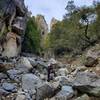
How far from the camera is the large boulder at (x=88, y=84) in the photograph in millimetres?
14403

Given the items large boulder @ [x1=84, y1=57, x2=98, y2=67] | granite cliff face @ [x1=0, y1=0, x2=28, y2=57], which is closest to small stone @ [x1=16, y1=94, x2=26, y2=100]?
large boulder @ [x1=84, y1=57, x2=98, y2=67]

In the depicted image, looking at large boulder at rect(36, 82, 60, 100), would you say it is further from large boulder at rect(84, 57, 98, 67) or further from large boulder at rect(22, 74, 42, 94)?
large boulder at rect(84, 57, 98, 67)

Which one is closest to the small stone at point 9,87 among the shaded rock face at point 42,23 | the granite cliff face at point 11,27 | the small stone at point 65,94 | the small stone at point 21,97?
the small stone at point 21,97

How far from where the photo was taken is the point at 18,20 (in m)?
33.7

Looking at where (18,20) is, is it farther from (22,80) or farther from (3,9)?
(22,80)

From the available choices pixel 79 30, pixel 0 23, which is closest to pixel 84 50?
pixel 79 30

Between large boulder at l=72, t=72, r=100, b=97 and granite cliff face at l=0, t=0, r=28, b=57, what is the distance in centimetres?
1443

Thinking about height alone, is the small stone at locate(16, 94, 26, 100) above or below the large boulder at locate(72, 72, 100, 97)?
below

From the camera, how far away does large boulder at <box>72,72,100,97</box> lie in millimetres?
14403

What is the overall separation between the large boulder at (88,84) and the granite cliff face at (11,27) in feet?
47.3

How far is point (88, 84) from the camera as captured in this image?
14.8 meters

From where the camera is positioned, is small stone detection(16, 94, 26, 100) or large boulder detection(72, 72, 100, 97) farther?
small stone detection(16, 94, 26, 100)

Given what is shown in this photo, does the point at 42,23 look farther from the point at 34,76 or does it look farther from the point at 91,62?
the point at 34,76

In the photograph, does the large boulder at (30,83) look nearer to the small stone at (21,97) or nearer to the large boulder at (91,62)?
the small stone at (21,97)
